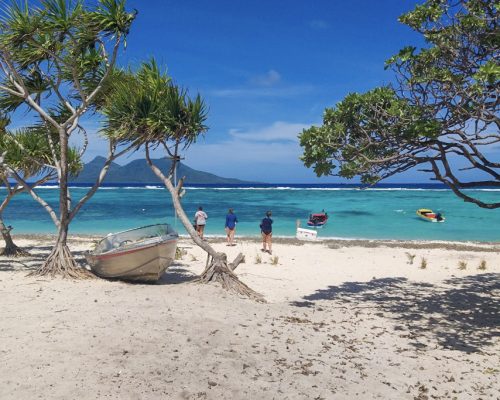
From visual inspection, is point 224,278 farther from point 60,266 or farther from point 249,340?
point 60,266

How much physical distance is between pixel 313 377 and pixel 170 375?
1827mm

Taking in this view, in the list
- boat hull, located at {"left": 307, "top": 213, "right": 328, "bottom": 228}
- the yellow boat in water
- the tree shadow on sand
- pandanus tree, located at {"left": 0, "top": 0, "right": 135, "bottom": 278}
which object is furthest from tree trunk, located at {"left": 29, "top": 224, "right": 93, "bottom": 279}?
the yellow boat in water

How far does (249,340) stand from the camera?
6.97m

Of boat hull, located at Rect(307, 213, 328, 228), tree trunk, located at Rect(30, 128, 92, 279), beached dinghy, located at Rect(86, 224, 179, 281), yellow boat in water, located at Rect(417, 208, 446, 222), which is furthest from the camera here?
yellow boat in water, located at Rect(417, 208, 446, 222)

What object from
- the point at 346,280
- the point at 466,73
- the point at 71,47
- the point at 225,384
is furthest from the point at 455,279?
the point at 71,47

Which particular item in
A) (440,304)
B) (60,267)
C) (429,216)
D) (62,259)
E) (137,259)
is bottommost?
(440,304)

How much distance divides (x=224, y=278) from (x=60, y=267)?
4.16m

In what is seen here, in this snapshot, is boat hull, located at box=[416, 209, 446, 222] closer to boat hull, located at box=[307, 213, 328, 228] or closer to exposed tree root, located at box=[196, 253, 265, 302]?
boat hull, located at box=[307, 213, 328, 228]

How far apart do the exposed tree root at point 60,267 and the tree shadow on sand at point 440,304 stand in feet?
17.5

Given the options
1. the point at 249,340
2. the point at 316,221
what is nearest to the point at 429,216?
the point at 316,221

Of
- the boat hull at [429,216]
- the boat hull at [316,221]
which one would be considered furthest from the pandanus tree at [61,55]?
the boat hull at [429,216]

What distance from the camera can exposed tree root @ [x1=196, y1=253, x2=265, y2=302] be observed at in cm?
1014

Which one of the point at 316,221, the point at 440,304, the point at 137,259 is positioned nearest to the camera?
the point at 440,304

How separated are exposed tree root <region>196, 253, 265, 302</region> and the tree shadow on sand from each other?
44.9 inches
